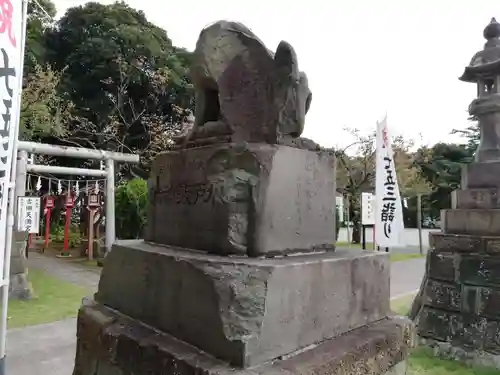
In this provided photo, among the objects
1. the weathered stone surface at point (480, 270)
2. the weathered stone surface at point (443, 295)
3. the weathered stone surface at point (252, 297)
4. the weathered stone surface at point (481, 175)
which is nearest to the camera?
the weathered stone surface at point (252, 297)

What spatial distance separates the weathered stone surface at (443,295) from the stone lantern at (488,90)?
159 cm

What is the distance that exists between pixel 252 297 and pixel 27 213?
893cm

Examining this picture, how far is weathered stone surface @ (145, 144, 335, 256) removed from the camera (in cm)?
161

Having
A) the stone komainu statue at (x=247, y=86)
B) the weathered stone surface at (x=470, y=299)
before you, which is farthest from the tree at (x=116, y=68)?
the stone komainu statue at (x=247, y=86)

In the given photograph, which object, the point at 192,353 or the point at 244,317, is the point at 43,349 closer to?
the point at 192,353

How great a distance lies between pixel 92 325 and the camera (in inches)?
77.7

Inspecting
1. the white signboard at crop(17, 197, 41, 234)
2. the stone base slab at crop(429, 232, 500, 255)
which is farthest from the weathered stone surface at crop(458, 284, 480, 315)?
the white signboard at crop(17, 197, 41, 234)

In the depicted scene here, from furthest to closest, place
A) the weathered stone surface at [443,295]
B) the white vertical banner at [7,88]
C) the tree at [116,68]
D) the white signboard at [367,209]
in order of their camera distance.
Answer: the tree at [116,68] → the white signboard at [367,209] → the weathered stone surface at [443,295] → the white vertical banner at [7,88]

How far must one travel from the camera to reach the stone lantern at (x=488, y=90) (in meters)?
4.79

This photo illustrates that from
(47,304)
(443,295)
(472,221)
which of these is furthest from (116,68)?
(443,295)

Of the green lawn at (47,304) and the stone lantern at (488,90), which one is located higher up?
the stone lantern at (488,90)

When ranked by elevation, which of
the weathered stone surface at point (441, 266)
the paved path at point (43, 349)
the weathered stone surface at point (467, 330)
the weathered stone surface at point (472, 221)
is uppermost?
the weathered stone surface at point (472, 221)

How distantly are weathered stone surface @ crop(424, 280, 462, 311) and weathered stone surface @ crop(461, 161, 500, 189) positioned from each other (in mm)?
1218

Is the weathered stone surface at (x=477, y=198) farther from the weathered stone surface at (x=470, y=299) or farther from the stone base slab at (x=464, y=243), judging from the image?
the weathered stone surface at (x=470, y=299)
